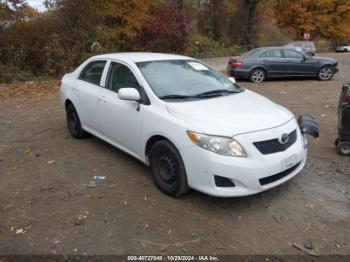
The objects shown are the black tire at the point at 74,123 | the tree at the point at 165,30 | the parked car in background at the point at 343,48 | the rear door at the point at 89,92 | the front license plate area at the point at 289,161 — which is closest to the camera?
the front license plate area at the point at 289,161

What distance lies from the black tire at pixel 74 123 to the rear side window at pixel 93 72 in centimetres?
63

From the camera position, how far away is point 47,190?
457 centimetres

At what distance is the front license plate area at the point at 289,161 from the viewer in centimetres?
395

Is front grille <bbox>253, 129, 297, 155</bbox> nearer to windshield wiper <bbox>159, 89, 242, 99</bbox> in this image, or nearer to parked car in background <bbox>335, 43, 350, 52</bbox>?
windshield wiper <bbox>159, 89, 242, 99</bbox>

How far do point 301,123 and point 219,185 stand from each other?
1.90 metres

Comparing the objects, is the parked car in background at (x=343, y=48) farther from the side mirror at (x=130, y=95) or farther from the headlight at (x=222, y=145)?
the headlight at (x=222, y=145)

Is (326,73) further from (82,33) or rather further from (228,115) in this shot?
(228,115)

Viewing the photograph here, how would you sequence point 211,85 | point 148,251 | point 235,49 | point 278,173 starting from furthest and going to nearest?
1. point 235,49
2. point 211,85
3. point 278,173
4. point 148,251

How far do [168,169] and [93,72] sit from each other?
95.5 inches

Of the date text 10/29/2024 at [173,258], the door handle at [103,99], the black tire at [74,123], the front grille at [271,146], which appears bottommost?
the date text 10/29/2024 at [173,258]

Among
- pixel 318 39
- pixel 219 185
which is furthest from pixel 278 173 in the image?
pixel 318 39

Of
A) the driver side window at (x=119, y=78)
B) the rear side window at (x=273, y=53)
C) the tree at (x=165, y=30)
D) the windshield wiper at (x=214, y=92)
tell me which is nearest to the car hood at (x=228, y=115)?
the windshield wiper at (x=214, y=92)

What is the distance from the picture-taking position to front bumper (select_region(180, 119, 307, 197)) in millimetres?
3689

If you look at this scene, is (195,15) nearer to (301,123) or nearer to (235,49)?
(235,49)
